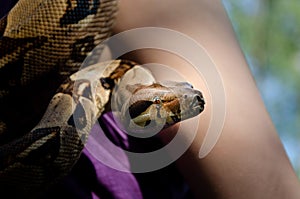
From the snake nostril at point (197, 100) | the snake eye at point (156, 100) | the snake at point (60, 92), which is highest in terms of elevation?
the snake nostril at point (197, 100)

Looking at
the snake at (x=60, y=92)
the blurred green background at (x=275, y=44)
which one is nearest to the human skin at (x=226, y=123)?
the snake at (x=60, y=92)

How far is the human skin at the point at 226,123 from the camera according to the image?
4.89 feet

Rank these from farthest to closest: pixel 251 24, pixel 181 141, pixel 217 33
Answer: pixel 251 24 → pixel 217 33 → pixel 181 141

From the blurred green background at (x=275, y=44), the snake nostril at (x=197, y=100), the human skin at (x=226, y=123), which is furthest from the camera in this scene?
the blurred green background at (x=275, y=44)

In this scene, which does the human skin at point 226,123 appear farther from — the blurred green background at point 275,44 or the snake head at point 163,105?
the blurred green background at point 275,44

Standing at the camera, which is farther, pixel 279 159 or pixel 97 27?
pixel 97 27

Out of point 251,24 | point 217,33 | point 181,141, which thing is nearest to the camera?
point 181,141

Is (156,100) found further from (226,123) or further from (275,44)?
(275,44)

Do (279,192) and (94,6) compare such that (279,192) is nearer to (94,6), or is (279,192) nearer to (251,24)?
(94,6)

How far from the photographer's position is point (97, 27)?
1.66 meters

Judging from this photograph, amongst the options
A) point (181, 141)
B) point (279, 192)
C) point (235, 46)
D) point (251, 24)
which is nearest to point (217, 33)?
point (235, 46)

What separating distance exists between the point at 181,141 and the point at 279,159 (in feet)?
0.74

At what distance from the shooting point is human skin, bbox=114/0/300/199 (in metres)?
1.49

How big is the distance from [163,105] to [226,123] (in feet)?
0.57
